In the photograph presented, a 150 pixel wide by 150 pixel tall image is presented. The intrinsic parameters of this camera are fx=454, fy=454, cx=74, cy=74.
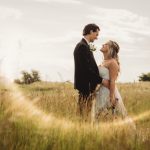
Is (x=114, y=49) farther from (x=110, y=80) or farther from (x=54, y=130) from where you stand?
(x=54, y=130)

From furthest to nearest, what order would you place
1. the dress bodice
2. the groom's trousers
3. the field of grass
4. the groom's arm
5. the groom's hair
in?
the dress bodice < the groom's hair < the groom's arm < the groom's trousers < the field of grass

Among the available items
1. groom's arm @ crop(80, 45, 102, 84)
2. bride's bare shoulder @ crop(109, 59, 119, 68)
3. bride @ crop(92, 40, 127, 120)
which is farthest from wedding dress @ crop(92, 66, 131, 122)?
groom's arm @ crop(80, 45, 102, 84)

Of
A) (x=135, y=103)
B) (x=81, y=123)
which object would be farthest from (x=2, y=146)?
(x=135, y=103)

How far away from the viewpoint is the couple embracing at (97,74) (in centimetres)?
827

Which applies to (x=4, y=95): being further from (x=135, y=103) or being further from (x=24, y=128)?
(x=135, y=103)

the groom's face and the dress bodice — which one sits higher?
the groom's face

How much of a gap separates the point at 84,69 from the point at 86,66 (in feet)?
0.22

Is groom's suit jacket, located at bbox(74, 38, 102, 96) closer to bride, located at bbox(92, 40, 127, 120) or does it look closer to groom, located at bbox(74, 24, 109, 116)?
groom, located at bbox(74, 24, 109, 116)

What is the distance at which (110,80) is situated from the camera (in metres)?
8.48

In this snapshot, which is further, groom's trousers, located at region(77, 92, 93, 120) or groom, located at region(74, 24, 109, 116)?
groom, located at region(74, 24, 109, 116)

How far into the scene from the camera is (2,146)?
4.86m

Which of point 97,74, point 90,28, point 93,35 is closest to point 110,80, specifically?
point 97,74

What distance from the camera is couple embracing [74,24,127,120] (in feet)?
27.1

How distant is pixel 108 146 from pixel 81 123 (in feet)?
2.91
